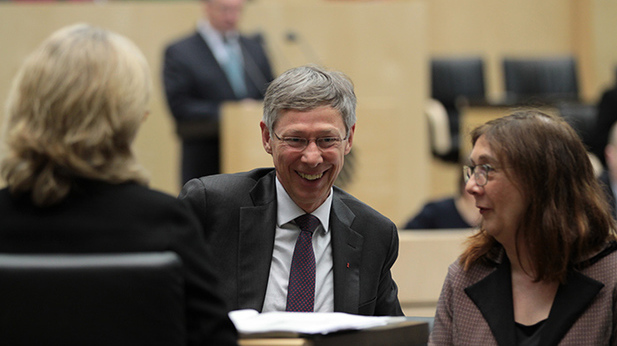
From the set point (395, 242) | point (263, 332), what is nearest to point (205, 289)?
point (263, 332)

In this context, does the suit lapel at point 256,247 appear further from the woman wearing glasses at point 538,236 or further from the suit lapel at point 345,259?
the woman wearing glasses at point 538,236

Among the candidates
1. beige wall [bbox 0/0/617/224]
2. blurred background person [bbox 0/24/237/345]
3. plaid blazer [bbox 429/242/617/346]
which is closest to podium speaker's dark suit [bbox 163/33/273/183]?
beige wall [bbox 0/0/617/224]

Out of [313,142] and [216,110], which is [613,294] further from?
[216,110]

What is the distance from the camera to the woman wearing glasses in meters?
1.91

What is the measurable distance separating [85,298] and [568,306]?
1.18 meters

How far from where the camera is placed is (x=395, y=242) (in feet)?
7.32

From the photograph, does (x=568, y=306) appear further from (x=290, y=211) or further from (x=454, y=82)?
(x=454, y=82)

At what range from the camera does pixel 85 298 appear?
125 cm

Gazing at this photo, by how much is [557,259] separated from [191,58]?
348cm

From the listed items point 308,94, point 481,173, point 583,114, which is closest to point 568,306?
point 481,173

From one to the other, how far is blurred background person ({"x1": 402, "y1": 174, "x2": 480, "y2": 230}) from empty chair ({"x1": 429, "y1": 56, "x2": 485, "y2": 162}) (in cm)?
282

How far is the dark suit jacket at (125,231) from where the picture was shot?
130 cm

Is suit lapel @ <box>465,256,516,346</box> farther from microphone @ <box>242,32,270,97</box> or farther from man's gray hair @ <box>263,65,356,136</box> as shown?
microphone @ <box>242,32,270,97</box>

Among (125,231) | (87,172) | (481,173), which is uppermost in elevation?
(87,172)
